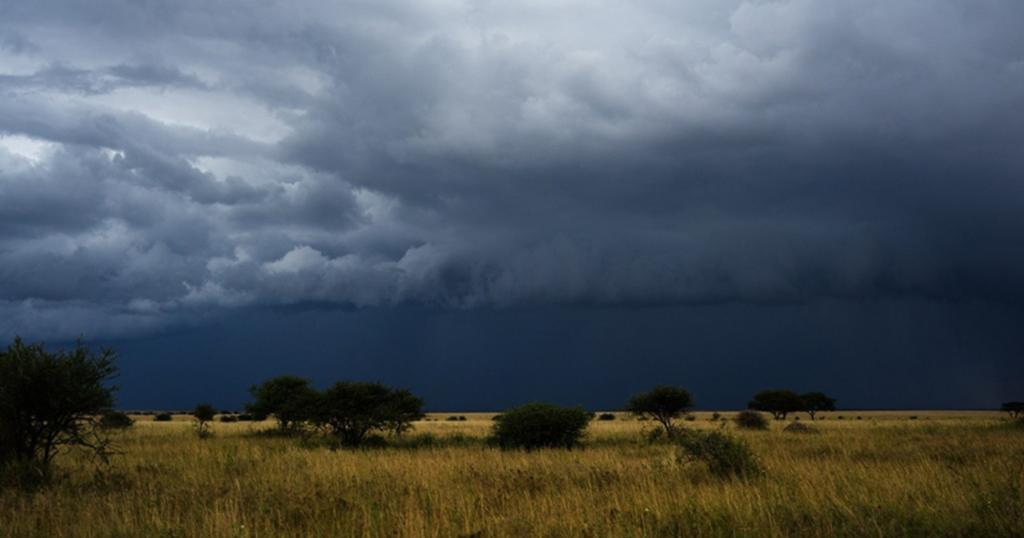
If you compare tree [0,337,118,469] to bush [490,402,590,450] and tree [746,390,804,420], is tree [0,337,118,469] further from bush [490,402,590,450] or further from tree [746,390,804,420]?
tree [746,390,804,420]

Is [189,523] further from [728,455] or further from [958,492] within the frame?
[958,492]

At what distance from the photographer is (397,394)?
2714cm

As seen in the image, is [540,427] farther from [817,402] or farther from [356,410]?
[817,402]

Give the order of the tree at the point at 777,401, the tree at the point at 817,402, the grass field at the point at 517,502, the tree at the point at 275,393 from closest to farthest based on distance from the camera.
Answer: the grass field at the point at 517,502
the tree at the point at 275,393
the tree at the point at 777,401
the tree at the point at 817,402

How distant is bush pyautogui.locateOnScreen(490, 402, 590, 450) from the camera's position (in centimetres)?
2373

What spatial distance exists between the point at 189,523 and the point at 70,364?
7579 mm

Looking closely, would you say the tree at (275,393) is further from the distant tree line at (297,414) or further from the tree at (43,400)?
the tree at (43,400)

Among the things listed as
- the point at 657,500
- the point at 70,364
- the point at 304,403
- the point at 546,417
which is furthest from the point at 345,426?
the point at 657,500

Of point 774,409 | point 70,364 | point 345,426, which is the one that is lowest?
point 774,409

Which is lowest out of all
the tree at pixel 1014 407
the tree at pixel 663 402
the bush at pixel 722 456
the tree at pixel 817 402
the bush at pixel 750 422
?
the tree at pixel 817 402

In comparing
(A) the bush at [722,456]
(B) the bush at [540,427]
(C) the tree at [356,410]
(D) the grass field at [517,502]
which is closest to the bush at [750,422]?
(B) the bush at [540,427]

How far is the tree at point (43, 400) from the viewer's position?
41.3 ft

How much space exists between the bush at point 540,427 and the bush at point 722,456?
9810mm

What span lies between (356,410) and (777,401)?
5689cm
